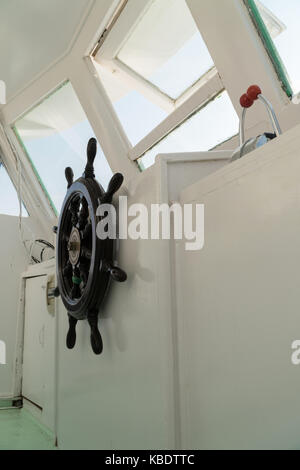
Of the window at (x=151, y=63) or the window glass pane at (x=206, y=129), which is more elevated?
the window at (x=151, y=63)

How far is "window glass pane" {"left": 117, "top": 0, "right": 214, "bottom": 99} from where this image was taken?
1771 mm

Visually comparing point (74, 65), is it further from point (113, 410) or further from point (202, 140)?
point (113, 410)

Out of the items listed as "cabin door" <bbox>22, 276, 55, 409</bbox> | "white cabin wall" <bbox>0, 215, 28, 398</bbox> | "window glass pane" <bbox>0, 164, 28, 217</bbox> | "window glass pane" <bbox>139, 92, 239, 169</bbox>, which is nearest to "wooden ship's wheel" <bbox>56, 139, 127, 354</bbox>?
"window glass pane" <bbox>139, 92, 239, 169</bbox>

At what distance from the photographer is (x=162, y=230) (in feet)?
3.40

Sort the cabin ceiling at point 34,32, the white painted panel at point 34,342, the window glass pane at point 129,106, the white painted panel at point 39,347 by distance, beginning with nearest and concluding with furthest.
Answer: the cabin ceiling at point 34,32 → the white painted panel at point 39,347 → the window glass pane at point 129,106 → the white painted panel at point 34,342

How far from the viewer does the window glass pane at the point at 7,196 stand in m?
3.31

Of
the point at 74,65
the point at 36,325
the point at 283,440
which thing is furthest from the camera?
the point at 36,325

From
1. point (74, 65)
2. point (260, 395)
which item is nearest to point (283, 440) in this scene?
point (260, 395)

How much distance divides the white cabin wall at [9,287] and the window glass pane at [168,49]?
A: 5.90 feet

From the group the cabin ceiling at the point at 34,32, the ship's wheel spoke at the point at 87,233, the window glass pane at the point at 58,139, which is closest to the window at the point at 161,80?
the cabin ceiling at the point at 34,32

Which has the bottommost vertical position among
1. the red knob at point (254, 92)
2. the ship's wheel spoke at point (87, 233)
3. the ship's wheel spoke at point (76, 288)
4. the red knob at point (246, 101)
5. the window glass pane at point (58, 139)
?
the ship's wheel spoke at point (76, 288)

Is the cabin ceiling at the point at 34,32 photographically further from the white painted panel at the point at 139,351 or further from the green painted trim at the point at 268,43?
the white painted panel at the point at 139,351

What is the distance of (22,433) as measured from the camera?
2004 mm
